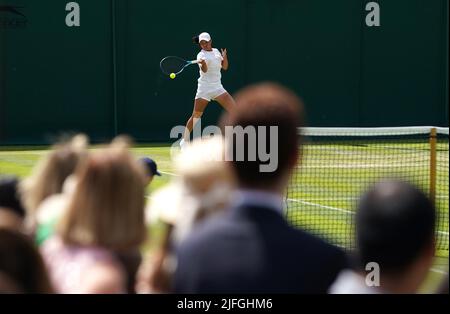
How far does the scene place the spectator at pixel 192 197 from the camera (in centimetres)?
338

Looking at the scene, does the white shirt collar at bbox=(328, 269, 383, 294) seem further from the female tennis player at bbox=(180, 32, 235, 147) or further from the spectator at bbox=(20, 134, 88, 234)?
the female tennis player at bbox=(180, 32, 235, 147)

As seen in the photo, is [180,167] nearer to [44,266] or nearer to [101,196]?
[101,196]

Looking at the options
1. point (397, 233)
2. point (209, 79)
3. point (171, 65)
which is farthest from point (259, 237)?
point (171, 65)

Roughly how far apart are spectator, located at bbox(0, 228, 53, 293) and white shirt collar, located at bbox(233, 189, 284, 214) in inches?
25.0

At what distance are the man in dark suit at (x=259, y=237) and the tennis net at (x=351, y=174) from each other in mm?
3603

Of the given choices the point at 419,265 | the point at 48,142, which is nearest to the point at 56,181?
the point at 419,265

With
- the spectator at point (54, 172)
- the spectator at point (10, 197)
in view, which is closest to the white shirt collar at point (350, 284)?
the spectator at point (54, 172)

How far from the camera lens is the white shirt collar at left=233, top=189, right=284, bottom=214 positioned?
3.08 metres

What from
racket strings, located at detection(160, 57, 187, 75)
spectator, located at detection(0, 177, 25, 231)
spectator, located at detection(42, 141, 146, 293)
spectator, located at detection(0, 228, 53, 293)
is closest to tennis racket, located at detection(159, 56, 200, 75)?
racket strings, located at detection(160, 57, 187, 75)

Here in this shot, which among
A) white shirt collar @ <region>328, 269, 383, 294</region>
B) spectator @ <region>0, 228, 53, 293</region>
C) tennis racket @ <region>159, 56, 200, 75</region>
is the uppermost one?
tennis racket @ <region>159, 56, 200, 75</region>

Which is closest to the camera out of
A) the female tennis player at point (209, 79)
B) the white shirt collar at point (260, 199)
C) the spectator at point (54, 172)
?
the white shirt collar at point (260, 199)

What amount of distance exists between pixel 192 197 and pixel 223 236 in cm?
47

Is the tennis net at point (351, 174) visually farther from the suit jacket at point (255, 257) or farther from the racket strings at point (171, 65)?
the suit jacket at point (255, 257)

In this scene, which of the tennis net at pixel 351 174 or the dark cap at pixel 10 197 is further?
the tennis net at pixel 351 174
